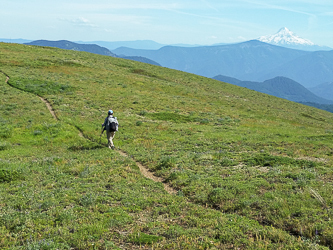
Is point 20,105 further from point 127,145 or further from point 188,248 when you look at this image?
point 188,248

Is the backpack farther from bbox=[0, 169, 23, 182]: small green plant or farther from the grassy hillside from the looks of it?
bbox=[0, 169, 23, 182]: small green plant

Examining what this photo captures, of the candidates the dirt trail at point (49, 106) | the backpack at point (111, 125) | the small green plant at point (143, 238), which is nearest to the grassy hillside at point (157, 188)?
the small green plant at point (143, 238)

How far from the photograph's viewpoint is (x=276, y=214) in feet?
31.7

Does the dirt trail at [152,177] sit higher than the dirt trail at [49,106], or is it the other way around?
the dirt trail at [49,106]

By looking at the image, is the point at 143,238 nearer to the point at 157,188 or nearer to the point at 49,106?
the point at 157,188

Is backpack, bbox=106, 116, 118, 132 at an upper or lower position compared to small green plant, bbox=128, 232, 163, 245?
upper

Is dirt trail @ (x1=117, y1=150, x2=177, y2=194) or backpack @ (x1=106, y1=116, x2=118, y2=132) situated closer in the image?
dirt trail @ (x1=117, y1=150, x2=177, y2=194)

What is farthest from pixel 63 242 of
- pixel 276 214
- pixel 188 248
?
pixel 276 214

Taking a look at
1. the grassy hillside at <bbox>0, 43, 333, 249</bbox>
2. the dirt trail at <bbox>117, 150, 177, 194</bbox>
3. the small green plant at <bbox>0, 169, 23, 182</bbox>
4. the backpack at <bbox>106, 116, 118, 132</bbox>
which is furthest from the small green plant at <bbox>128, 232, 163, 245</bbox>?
the backpack at <bbox>106, 116, 118, 132</bbox>

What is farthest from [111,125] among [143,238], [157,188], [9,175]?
[143,238]

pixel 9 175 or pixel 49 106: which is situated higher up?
pixel 49 106

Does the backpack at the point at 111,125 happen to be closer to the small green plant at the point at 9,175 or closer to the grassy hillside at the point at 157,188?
the grassy hillside at the point at 157,188

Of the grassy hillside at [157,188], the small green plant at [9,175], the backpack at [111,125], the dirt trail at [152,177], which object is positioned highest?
the backpack at [111,125]

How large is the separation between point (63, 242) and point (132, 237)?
6.71 ft
